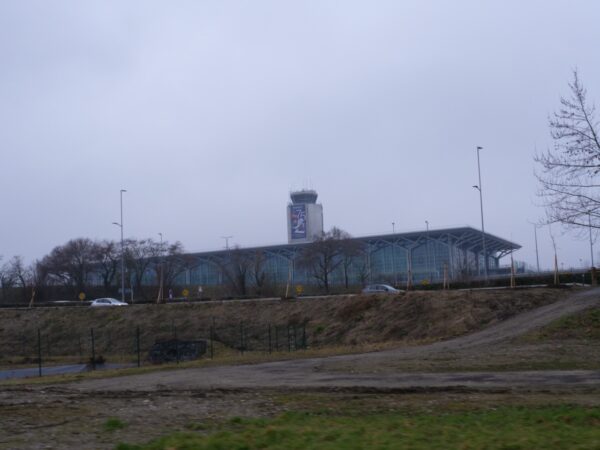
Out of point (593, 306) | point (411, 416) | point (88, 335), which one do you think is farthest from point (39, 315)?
point (411, 416)

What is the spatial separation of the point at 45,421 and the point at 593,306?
2680 centimetres

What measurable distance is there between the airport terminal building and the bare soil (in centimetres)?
6811

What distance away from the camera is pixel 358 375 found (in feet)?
66.5

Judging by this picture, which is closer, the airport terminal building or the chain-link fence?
the chain-link fence

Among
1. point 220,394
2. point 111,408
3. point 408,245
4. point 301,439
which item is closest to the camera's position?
point 301,439

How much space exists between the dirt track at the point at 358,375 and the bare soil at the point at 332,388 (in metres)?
0.04

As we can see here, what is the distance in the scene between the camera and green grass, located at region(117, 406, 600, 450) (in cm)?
913

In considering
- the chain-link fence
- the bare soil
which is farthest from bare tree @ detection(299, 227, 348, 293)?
the bare soil

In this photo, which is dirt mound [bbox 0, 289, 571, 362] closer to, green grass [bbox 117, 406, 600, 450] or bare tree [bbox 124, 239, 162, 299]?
green grass [bbox 117, 406, 600, 450]

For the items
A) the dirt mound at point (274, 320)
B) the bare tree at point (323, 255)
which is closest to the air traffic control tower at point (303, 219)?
the bare tree at point (323, 255)

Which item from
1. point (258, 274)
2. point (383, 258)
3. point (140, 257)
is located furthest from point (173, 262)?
point (383, 258)

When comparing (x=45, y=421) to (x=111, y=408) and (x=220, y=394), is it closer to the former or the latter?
(x=111, y=408)

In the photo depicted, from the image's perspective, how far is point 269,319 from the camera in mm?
49562

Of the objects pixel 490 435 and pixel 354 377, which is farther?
pixel 354 377
